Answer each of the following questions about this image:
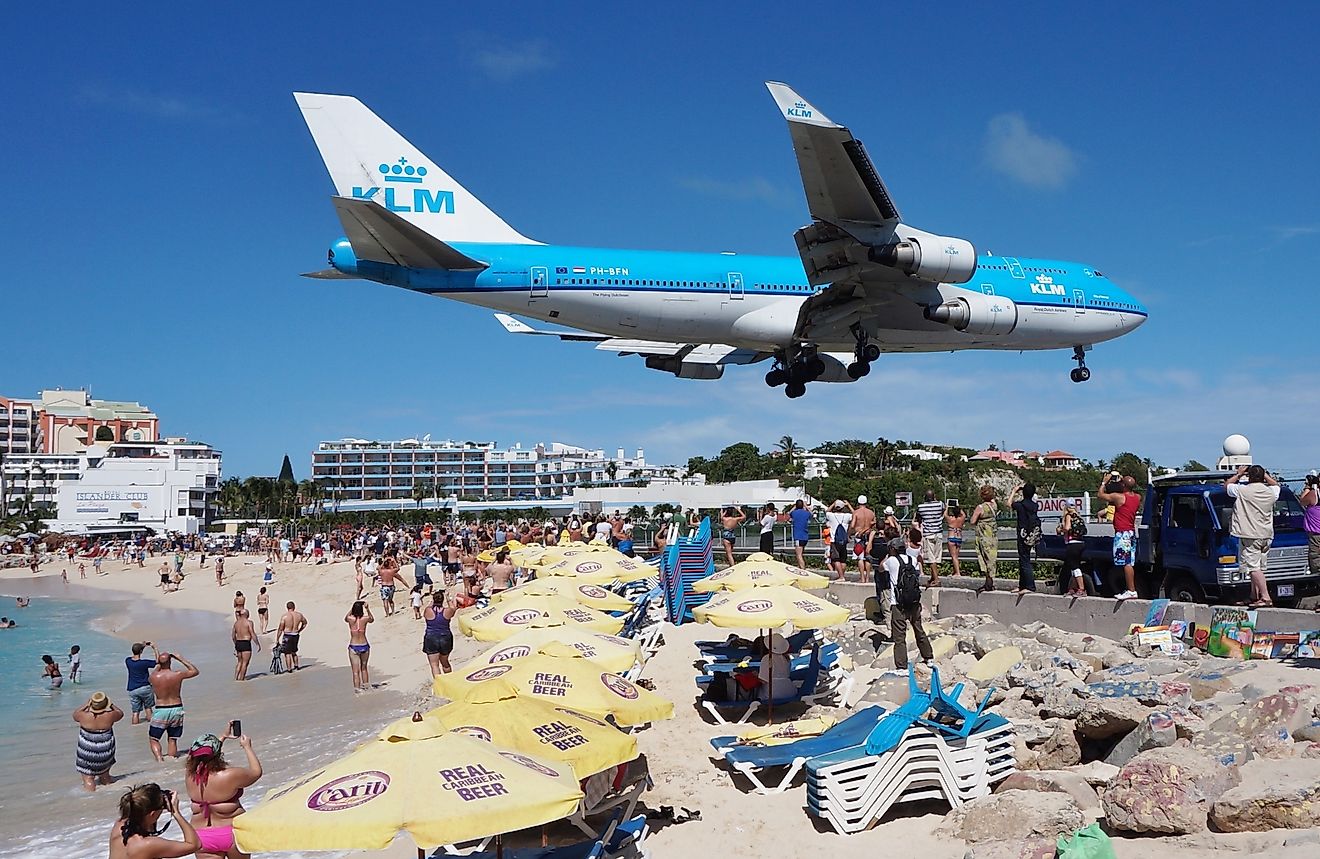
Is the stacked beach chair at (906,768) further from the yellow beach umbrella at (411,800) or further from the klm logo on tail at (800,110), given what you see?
the klm logo on tail at (800,110)

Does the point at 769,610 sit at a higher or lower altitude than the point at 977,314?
lower

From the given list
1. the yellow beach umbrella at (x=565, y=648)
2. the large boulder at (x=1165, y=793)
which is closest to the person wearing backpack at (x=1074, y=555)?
the yellow beach umbrella at (x=565, y=648)

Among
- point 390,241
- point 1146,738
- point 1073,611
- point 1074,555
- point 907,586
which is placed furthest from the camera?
point 390,241

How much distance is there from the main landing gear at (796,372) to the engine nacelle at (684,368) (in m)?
1.32

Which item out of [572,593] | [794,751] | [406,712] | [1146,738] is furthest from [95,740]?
[1146,738]

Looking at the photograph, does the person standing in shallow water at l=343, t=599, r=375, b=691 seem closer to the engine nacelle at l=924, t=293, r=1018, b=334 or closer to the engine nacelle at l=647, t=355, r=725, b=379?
the engine nacelle at l=647, t=355, r=725, b=379

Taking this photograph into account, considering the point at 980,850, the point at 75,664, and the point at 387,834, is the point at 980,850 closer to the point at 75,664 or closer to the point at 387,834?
the point at 387,834

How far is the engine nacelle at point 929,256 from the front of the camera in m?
18.0

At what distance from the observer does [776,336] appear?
2238cm

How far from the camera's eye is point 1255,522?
11.5 metres

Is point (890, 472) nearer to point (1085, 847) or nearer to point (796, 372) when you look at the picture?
point (796, 372)

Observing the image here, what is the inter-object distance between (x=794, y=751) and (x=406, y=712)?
8.81m

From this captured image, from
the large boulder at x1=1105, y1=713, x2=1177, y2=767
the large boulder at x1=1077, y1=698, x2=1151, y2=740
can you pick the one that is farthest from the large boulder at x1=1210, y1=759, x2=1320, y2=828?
the large boulder at x1=1077, y1=698, x2=1151, y2=740

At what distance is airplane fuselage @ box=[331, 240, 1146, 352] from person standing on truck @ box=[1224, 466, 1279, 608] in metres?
10.1
